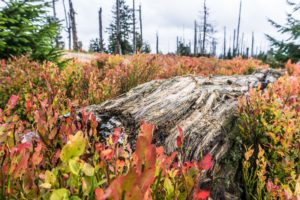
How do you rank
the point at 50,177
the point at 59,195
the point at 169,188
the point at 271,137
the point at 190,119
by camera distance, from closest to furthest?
the point at 59,195 → the point at 50,177 → the point at 169,188 → the point at 271,137 → the point at 190,119

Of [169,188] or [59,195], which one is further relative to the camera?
[169,188]

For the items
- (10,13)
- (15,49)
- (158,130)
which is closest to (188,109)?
(158,130)

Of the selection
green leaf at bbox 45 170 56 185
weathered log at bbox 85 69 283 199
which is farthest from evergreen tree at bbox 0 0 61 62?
green leaf at bbox 45 170 56 185

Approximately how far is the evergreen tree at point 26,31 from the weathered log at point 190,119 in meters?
4.81

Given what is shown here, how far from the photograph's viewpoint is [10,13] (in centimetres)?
709

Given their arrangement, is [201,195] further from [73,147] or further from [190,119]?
[190,119]

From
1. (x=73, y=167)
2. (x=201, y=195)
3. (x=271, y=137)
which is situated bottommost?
(x=271, y=137)

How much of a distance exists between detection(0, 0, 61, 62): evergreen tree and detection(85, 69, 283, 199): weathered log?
4815 mm

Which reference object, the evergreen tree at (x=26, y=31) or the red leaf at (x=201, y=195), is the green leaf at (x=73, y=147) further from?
the evergreen tree at (x=26, y=31)

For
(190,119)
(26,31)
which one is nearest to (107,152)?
(190,119)

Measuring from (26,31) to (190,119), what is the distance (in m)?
6.00

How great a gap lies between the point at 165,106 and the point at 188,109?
24cm

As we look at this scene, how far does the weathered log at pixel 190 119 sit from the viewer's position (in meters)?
2.44

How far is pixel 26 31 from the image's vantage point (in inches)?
282
